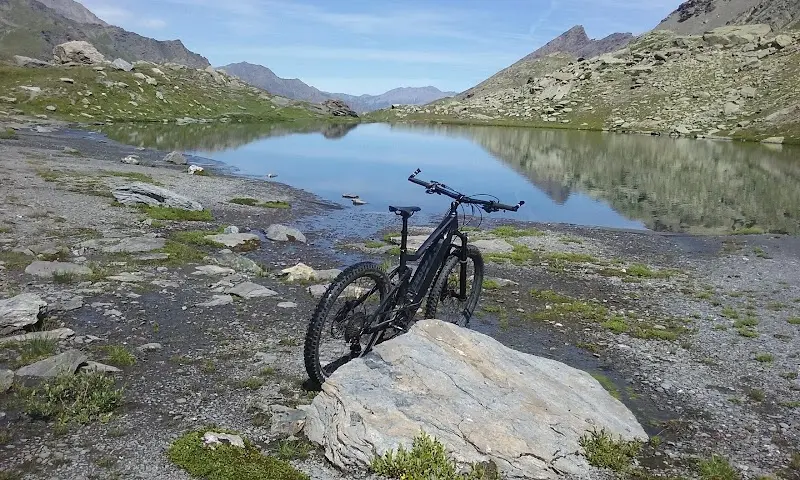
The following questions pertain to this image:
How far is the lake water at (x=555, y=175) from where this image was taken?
40.9m

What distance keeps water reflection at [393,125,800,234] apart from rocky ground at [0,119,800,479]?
11.9m

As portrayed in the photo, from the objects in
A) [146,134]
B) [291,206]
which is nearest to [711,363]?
[291,206]

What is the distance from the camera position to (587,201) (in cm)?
4669

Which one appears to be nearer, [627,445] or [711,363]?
[627,445]

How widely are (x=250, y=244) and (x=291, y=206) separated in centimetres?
1310

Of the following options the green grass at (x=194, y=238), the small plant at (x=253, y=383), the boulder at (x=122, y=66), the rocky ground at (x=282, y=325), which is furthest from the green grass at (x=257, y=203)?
the boulder at (x=122, y=66)

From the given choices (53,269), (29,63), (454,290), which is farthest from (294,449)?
(29,63)

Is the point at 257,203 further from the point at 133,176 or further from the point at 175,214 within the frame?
the point at 133,176

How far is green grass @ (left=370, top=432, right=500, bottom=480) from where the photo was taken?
23.4ft

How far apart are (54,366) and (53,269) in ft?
22.5

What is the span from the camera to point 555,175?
2498 inches

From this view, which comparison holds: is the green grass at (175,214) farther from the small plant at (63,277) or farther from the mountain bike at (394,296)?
the mountain bike at (394,296)

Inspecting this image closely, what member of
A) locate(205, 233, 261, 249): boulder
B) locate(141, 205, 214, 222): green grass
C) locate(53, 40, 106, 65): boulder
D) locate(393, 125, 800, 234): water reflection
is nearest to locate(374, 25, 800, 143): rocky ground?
locate(393, 125, 800, 234): water reflection

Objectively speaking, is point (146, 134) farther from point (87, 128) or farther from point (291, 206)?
point (291, 206)
